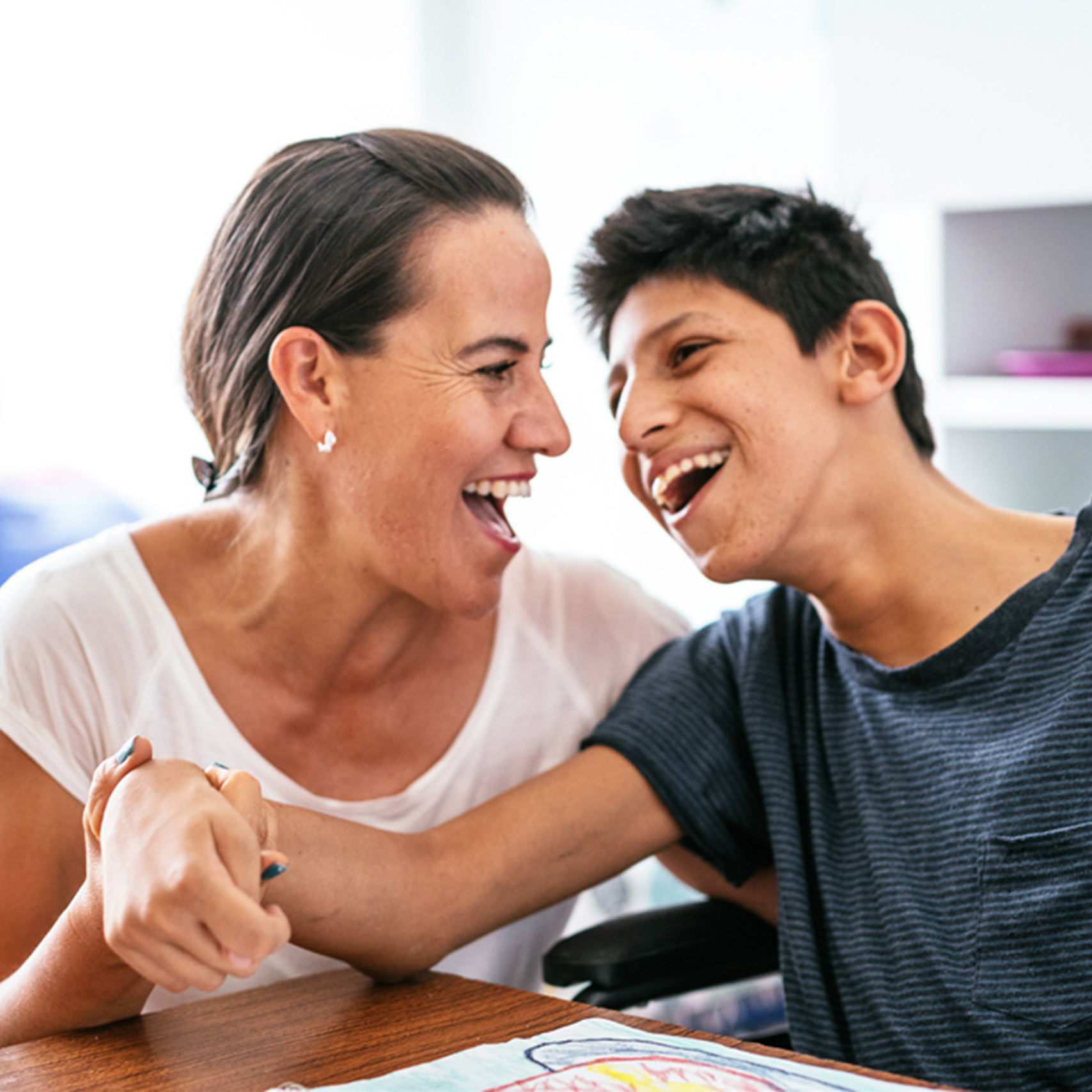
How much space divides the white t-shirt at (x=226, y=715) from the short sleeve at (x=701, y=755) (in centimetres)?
12

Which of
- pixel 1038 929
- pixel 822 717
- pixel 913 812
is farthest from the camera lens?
pixel 822 717

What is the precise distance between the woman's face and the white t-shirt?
0.57 ft

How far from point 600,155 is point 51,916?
2.68 m

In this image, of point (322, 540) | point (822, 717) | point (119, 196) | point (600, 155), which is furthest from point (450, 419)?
point (600, 155)

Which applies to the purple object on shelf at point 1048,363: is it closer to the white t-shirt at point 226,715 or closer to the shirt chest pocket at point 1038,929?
the white t-shirt at point 226,715

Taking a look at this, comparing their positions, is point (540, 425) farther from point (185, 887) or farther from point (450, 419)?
point (185, 887)

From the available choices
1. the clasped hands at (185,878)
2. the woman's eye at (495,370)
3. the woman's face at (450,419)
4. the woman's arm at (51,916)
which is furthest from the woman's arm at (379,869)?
the woman's eye at (495,370)

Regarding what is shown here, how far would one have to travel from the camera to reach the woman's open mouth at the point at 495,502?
1.31 m

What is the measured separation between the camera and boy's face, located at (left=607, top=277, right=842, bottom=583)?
1273mm

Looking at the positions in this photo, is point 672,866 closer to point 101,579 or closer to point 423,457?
point 423,457

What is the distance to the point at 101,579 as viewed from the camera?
50.5 inches

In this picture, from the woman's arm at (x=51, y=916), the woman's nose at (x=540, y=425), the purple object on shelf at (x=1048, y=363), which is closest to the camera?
the woman's arm at (x=51, y=916)

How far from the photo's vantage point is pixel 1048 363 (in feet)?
7.32

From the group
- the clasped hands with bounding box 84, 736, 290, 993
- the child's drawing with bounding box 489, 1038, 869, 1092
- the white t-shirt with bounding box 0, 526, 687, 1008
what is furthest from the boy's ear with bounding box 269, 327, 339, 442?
the child's drawing with bounding box 489, 1038, 869, 1092
